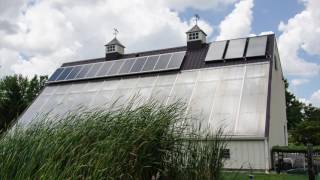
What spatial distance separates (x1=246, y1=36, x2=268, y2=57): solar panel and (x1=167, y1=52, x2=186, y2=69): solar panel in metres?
3.53

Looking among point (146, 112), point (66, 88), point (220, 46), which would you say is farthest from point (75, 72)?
point (146, 112)

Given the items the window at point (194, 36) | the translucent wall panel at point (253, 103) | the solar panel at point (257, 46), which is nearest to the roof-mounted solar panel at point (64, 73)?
the window at point (194, 36)

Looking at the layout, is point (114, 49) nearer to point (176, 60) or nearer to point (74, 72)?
point (74, 72)

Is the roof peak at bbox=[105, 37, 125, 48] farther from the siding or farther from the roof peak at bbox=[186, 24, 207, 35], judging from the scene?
the siding

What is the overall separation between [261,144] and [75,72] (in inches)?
529

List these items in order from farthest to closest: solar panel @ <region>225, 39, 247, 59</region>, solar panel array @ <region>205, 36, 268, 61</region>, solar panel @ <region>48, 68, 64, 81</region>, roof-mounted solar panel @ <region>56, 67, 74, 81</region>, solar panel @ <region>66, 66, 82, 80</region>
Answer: solar panel @ <region>48, 68, 64, 81</region> < roof-mounted solar panel @ <region>56, 67, 74, 81</region> < solar panel @ <region>66, 66, 82, 80</region> < solar panel @ <region>225, 39, 247, 59</region> < solar panel array @ <region>205, 36, 268, 61</region>

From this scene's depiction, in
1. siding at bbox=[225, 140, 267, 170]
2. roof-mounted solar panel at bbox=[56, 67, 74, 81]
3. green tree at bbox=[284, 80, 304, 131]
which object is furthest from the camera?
green tree at bbox=[284, 80, 304, 131]

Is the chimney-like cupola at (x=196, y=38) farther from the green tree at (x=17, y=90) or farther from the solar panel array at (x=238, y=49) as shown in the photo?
the green tree at (x=17, y=90)

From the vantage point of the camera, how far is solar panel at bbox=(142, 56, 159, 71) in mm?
19800

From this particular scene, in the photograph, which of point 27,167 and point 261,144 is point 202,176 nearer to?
point 27,167

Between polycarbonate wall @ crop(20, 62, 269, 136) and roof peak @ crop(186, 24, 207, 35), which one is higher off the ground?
roof peak @ crop(186, 24, 207, 35)

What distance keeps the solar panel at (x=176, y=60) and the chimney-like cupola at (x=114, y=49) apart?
483cm

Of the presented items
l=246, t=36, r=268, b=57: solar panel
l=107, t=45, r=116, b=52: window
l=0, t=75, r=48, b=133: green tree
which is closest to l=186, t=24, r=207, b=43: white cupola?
l=246, t=36, r=268, b=57: solar panel

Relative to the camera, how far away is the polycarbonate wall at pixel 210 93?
1430cm
